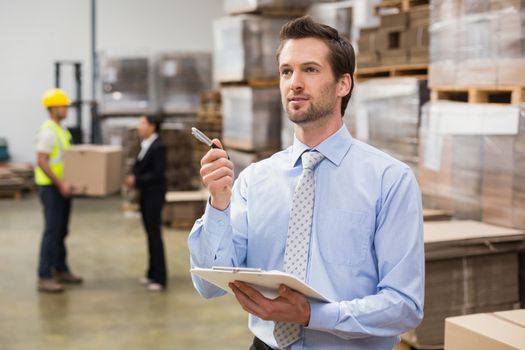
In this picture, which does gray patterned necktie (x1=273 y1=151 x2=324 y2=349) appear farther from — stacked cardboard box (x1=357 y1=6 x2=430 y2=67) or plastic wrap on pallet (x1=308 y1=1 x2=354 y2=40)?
plastic wrap on pallet (x1=308 y1=1 x2=354 y2=40)

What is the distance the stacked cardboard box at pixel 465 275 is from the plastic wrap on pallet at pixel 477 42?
3.56ft

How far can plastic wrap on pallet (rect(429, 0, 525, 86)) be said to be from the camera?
5.20 metres

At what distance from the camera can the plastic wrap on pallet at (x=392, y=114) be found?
6.47 metres

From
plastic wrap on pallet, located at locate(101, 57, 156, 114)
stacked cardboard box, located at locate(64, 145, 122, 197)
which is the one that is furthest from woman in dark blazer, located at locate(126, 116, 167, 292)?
plastic wrap on pallet, located at locate(101, 57, 156, 114)

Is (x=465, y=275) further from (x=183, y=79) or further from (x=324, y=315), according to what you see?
(x=183, y=79)

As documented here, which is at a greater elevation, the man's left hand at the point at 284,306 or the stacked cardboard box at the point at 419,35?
the stacked cardboard box at the point at 419,35

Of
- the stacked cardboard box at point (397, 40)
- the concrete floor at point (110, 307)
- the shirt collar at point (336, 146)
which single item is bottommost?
the concrete floor at point (110, 307)

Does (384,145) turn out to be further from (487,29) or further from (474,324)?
(474,324)

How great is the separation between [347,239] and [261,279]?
34cm

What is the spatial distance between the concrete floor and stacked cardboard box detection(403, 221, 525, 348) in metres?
1.81

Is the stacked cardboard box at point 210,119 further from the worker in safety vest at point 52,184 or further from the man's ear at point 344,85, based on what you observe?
the man's ear at point 344,85

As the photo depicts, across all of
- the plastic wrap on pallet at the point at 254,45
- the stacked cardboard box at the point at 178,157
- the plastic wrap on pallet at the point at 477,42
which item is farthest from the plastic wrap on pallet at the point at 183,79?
the plastic wrap on pallet at the point at 477,42

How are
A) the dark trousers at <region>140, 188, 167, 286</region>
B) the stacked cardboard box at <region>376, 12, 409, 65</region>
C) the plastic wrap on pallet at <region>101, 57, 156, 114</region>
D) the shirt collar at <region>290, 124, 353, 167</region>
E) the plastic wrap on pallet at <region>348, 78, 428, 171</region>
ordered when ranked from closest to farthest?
the shirt collar at <region>290, 124, 353, 167</region> → the plastic wrap on pallet at <region>348, 78, 428, 171</region> → the stacked cardboard box at <region>376, 12, 409, 65</region> → the dark trousers at <region>140, 188, 167, 286</region> → the plastic wrap on pallet at <region>101, 57, 156, 114</region>

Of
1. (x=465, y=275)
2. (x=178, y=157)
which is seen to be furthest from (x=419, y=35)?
(x=178, y=157)
